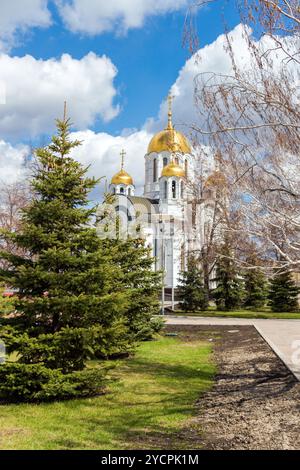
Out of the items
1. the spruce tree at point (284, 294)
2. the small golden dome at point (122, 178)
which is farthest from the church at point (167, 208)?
the spruce tree at point (284, 294)

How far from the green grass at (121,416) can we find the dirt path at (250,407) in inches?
11.1

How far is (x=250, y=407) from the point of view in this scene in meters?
6.23

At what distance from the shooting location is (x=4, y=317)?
707cm

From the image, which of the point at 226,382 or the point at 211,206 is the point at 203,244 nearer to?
the point at 211,206

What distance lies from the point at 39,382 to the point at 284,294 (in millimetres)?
21622

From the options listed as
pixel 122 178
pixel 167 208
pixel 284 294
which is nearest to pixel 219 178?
pixel 284 294

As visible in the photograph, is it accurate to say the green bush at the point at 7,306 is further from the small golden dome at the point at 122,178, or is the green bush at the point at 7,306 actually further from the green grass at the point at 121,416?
the small golden dome at the point at 122,178

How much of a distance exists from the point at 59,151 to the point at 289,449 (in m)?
5.32

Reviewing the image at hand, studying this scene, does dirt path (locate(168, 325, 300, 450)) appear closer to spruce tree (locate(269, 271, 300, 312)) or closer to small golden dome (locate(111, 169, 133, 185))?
spruce tree (locate(269, 271, 300, 312))

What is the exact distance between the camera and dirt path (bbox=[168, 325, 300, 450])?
4941 millimetres

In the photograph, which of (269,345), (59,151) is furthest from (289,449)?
(269,345)

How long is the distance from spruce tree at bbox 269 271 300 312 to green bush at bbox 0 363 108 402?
20.5 m

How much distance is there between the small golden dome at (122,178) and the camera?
165 ft

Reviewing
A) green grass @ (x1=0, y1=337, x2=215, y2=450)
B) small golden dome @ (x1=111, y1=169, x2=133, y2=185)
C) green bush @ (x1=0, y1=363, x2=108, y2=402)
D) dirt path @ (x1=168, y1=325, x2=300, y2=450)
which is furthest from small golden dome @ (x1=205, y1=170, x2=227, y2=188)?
small golden dome @ (x1=111, y1=169, x2=133, y2=185)
